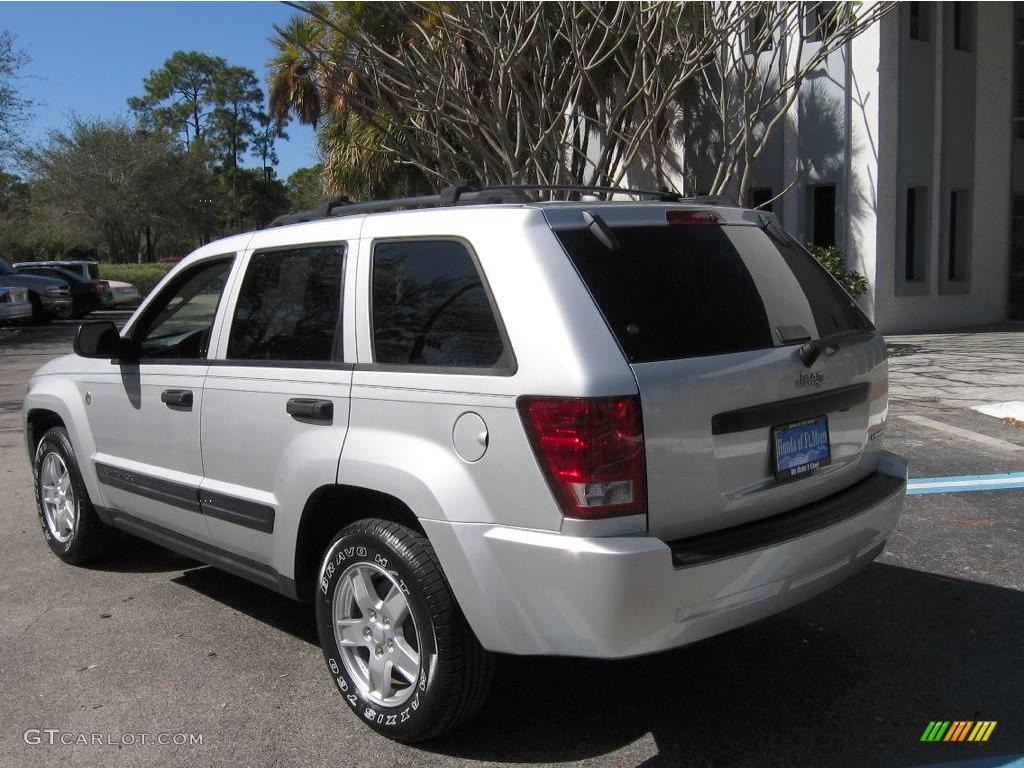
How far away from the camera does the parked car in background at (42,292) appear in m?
23.9

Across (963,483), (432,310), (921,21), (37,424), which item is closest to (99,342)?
(37,424)

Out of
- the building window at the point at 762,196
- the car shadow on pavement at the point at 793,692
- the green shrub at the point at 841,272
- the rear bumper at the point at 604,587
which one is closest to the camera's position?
the rear bumper at the point at 604,587

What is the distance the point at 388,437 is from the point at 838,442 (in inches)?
66.6

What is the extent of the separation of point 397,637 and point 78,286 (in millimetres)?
26183

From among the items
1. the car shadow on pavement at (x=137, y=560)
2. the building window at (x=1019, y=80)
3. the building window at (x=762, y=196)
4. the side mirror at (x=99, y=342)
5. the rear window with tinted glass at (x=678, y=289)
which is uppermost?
the building window at (x=1019, y=80)

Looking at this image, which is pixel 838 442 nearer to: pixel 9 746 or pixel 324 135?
pixel 9 746

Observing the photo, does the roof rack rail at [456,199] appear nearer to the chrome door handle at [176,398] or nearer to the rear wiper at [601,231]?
the rear wiper at [601,231]

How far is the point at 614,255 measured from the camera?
135 inches

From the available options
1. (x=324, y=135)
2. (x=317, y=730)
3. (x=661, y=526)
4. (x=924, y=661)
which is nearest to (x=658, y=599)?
(x=661, y=526)

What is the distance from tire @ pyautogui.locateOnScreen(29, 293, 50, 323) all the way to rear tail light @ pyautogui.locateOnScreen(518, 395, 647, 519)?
78.1 ft

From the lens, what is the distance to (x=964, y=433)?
904 cm

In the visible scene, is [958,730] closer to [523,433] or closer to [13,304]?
[523,433]

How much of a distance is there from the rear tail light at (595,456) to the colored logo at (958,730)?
4.89ft

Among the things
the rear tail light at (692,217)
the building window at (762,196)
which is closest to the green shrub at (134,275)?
the building window at (762,196)
